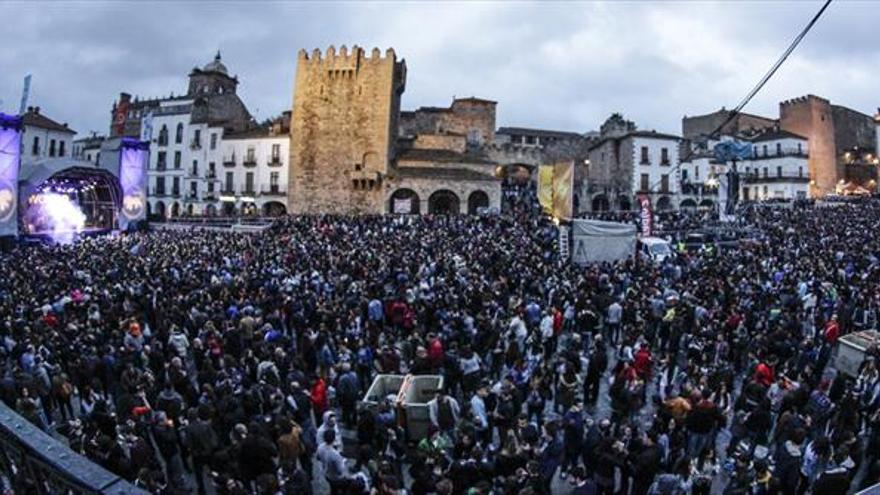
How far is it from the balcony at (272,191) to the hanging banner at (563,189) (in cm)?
3124

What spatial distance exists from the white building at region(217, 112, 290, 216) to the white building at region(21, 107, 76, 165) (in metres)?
15.2

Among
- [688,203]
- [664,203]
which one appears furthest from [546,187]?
[688,203]

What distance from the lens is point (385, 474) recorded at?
259 inches

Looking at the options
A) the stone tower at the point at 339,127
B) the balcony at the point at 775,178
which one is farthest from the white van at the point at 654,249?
the balcony at the point at 775,178

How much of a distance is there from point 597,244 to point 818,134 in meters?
50.8

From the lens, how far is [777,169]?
2344 inches

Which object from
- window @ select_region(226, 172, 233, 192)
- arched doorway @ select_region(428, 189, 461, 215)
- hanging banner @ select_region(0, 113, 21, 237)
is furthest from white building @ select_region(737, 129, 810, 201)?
hanging banner @ select_region(0, 113, 21, 237)

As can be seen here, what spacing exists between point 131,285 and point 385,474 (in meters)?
13.0

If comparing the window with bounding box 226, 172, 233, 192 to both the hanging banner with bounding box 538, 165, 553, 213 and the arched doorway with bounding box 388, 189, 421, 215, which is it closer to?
the arched doorway with bounding box 388, 189, 421, 215

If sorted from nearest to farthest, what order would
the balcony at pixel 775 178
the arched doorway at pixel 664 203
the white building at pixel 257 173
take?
the white building at pixel 257 173 < the arched doorway at pixel 664 203 < the balcony at pixel 775 178

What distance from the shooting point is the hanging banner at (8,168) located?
27.9 metres

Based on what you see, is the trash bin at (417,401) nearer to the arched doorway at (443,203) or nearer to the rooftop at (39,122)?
the arched doorway at (443,203)

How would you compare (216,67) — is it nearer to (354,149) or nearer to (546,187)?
(354,149)

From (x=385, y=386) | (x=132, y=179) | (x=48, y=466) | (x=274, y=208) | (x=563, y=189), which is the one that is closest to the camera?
(x=48, y=466)
